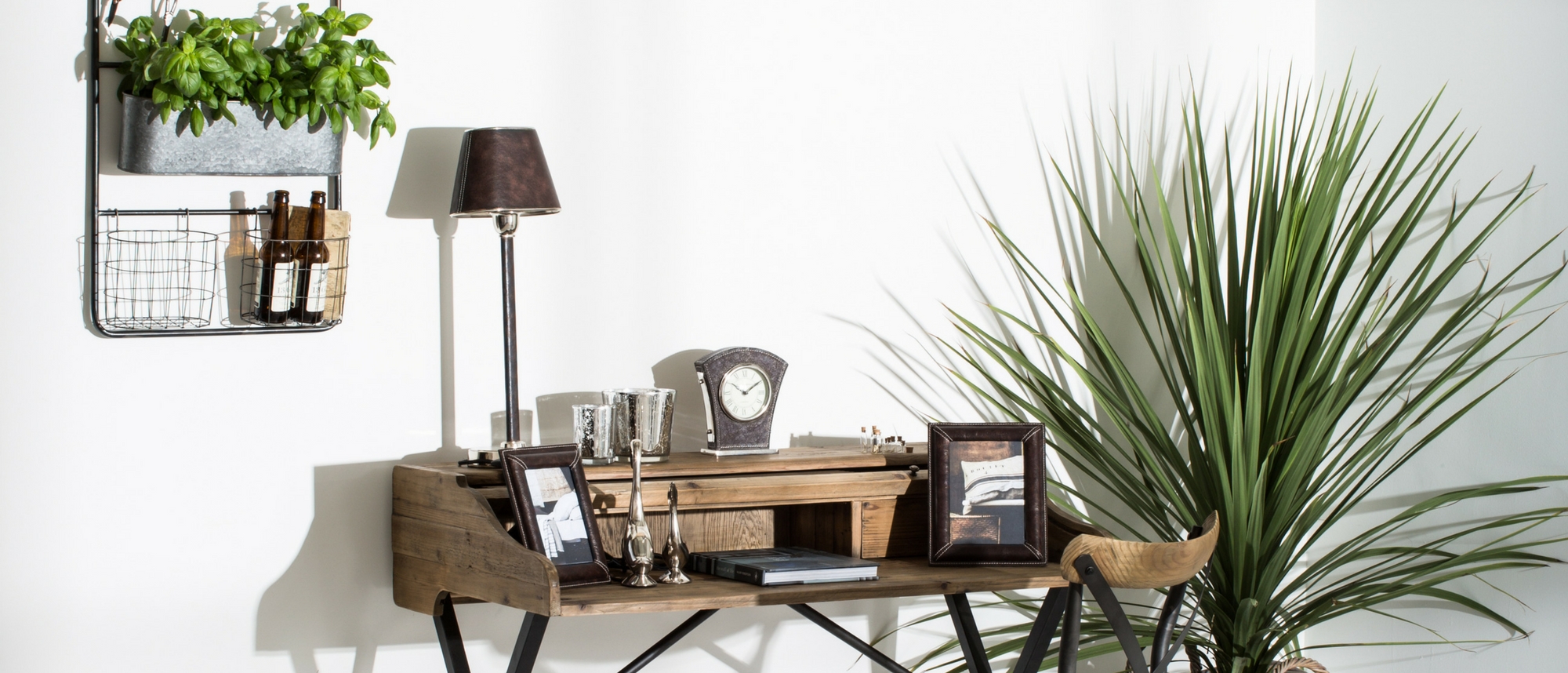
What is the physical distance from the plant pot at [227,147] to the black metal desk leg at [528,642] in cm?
85

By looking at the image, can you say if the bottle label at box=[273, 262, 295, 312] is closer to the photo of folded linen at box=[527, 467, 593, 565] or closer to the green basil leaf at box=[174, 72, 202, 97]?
the green basil leaf at box=[174, 72, 202, 97]

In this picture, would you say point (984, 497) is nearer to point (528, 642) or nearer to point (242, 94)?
point (528, 642)

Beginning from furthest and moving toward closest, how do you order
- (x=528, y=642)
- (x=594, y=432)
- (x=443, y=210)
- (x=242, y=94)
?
(x=443, y=210)
(x=594, y=432)
(x=242, y=94)
(x=528, y=642)

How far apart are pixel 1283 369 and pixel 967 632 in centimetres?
81

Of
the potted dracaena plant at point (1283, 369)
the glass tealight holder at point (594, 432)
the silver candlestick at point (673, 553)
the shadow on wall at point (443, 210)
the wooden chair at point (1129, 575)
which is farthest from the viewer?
the potted dracaena plant at point (1283, 369)

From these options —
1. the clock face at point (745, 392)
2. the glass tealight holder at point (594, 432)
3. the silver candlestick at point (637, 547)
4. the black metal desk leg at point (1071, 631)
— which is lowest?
the black metal desk leg at point (1071, 631)

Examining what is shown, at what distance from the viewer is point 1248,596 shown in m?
2.57

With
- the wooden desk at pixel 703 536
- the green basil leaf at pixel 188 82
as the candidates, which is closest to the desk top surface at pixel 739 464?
the wooden desk at pixel 703 536

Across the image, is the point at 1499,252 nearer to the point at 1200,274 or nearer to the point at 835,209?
the point at 1200,274

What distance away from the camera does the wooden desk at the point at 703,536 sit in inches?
78.2

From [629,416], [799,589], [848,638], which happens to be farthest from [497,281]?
[848,638]

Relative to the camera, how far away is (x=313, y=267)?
2.20 metres

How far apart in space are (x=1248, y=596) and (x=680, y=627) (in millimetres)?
1132

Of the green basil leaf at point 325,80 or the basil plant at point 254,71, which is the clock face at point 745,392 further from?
the green basil leaf at point 325,80
